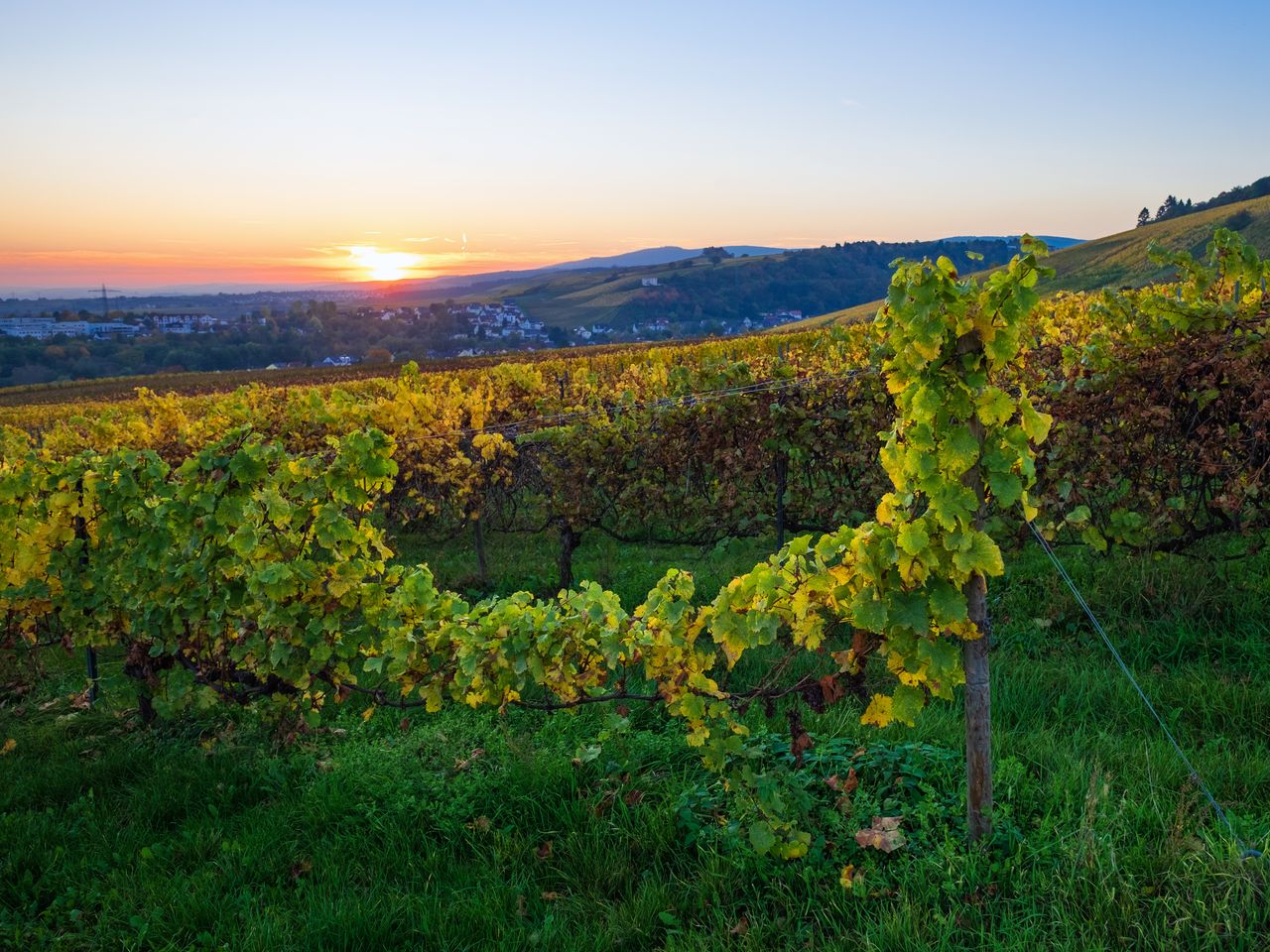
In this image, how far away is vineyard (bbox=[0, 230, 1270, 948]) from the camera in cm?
294

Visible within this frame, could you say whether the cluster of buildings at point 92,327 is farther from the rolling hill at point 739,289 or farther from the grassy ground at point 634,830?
the grassy ground at point 634,830

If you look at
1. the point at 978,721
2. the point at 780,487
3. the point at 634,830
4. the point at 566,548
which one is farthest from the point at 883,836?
the point at 566,548

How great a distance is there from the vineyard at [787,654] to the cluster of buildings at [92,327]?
10836 cm

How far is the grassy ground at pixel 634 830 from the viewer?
2912 mm

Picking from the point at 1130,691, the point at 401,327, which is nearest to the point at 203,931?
the point at 1130,691

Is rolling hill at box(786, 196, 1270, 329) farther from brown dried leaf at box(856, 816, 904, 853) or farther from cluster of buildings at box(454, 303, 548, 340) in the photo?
cluster of buildings at box(454, 303, 548, 340)

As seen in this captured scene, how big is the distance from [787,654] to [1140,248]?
81.9m

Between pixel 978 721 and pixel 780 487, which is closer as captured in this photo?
pixel 978 721

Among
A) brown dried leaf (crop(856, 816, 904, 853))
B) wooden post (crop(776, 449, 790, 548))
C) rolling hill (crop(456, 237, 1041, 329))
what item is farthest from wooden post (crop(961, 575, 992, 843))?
rolling hill (crop(456, 237, 1041, 329))

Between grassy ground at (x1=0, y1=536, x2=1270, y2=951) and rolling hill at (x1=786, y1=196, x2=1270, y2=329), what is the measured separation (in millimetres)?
54816

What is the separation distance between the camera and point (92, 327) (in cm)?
10706

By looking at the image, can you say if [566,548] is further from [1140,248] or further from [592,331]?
[592,331]

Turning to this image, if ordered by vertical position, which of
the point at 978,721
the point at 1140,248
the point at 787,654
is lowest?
the point at 978,721

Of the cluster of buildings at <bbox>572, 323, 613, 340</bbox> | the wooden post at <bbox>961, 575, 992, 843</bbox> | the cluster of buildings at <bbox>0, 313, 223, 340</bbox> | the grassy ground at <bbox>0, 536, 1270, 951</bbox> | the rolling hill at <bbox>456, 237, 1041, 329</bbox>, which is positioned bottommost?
the grassy ground at <bbox>0, 536, 1270, 951</bbox>
